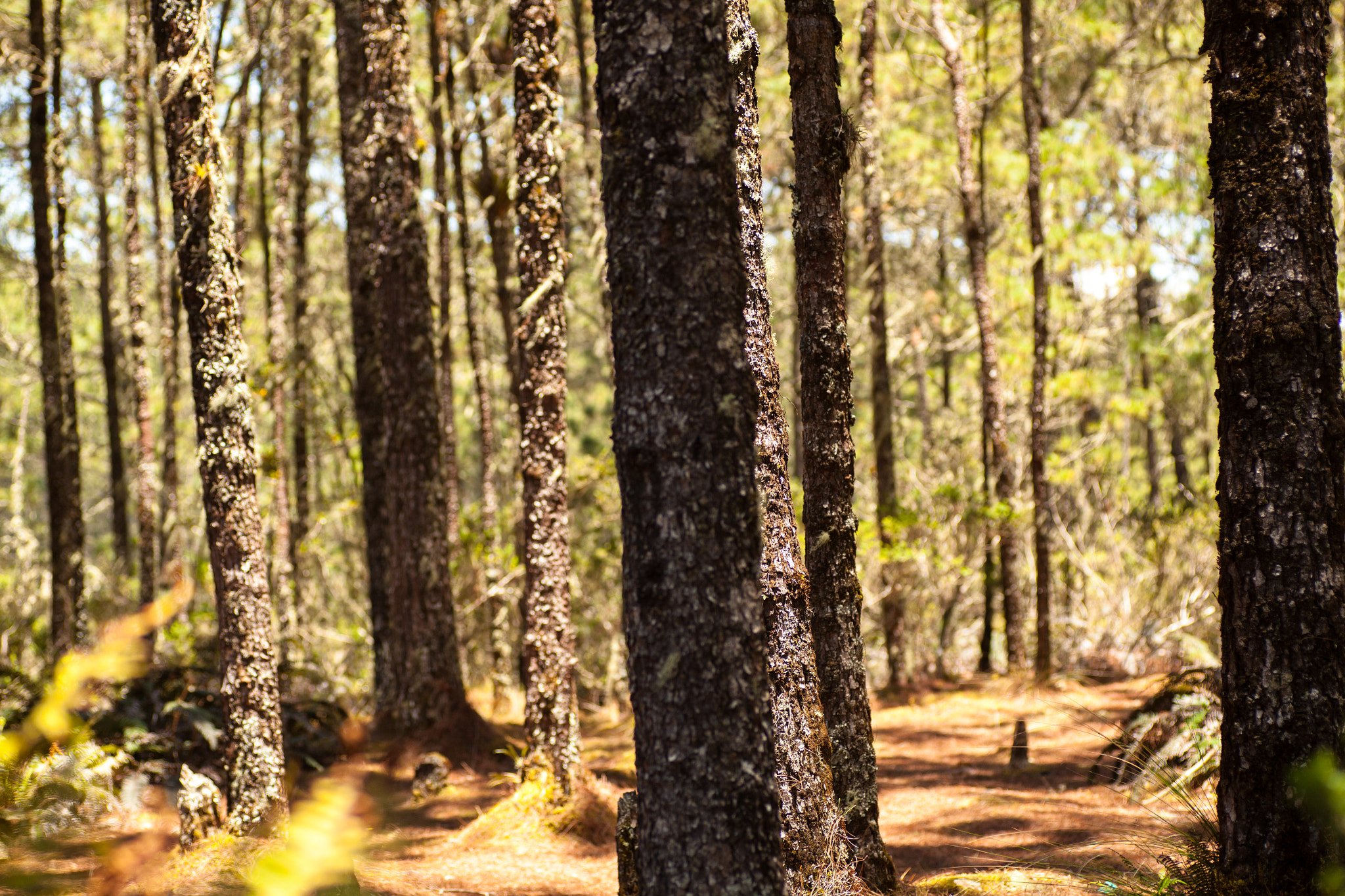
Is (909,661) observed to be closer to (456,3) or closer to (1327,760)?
(456,3)

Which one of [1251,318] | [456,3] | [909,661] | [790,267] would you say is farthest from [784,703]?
[790,267]

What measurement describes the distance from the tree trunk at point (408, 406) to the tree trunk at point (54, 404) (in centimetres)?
500

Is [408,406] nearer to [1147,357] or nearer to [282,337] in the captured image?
[282,337]

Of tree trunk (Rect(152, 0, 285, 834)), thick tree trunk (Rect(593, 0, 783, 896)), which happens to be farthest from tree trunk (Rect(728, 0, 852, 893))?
tree trunk (Rect(152, 0, 285, 834))

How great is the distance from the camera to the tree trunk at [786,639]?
4285mm

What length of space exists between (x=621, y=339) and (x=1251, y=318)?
→ 273cm

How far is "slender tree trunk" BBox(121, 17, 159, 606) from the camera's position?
12.5 metres

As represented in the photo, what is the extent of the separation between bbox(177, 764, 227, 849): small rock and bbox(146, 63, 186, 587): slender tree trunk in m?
6.99

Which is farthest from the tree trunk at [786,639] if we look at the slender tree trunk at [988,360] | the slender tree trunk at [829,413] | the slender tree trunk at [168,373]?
the slender tree trunk at [168,373]

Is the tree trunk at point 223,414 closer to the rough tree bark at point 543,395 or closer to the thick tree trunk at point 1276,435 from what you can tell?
the rough tree bark at point 543,395

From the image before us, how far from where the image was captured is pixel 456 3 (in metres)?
14.0

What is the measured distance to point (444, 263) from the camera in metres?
13.3

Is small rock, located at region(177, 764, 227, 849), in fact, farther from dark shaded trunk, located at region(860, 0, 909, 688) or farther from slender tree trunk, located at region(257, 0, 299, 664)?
dark shaded trunk, located at region(860, 0, 909, 688)

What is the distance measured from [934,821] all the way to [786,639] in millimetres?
3789
